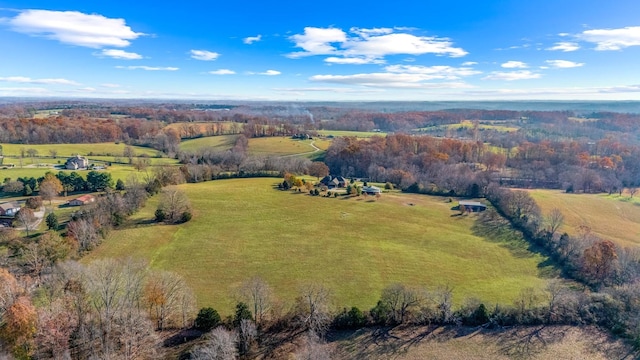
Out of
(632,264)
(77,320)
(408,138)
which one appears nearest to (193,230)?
(77,320)

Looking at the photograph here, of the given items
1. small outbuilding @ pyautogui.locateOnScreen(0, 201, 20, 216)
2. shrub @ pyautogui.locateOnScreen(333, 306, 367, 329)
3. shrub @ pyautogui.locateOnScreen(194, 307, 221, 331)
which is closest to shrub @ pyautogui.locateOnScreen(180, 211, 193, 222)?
small outbuilding @ pyautogui.locateOnScreen(0, 201, 20, 216)

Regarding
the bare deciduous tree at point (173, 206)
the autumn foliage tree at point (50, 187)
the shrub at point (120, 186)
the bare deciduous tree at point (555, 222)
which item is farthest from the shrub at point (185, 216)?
the bare deciduous tree at point (555, 222)

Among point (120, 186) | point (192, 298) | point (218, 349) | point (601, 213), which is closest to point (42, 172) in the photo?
point (120, 186)

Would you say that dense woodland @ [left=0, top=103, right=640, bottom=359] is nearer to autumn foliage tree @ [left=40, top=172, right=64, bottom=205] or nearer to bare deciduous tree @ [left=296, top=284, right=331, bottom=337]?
bare deciduous tree @ [left=296, top=284, right=331, bottom=337]

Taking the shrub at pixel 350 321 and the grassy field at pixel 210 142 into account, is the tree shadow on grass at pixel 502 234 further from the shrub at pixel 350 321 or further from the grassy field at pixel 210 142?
the grassy field at pixel 210 142

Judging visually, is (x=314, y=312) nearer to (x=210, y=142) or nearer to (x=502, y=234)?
(x=502, y=234)

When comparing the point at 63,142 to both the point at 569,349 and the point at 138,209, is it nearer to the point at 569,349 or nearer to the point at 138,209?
the point at 138,209
